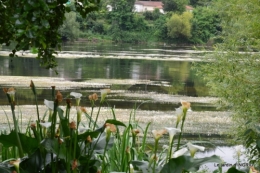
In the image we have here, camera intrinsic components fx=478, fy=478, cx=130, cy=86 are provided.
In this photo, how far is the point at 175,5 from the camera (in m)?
70.3

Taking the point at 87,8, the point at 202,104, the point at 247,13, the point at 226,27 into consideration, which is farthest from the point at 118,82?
the point at 87,8

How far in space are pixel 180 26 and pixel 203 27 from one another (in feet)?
11.8

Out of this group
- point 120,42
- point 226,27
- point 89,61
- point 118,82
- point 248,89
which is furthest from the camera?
point 120,42

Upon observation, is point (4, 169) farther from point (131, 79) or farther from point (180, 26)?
point (180, 26)

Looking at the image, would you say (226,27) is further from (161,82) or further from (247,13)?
(161,82)

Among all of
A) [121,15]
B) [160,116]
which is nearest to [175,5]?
[121,15]

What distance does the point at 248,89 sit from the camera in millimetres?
8406

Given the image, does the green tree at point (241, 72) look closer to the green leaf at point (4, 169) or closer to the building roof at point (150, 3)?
the green leaf at point (4, 169)

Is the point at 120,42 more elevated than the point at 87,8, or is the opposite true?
the point at 87,8

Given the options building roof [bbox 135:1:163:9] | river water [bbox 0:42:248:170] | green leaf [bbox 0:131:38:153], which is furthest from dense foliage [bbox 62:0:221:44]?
green leaf [bbox 0:131:38:153]

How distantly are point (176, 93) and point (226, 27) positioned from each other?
5702 millimetres

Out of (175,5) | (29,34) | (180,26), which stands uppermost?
(175,5)

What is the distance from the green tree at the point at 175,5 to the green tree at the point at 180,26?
877cm

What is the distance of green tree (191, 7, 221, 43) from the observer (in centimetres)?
5438
